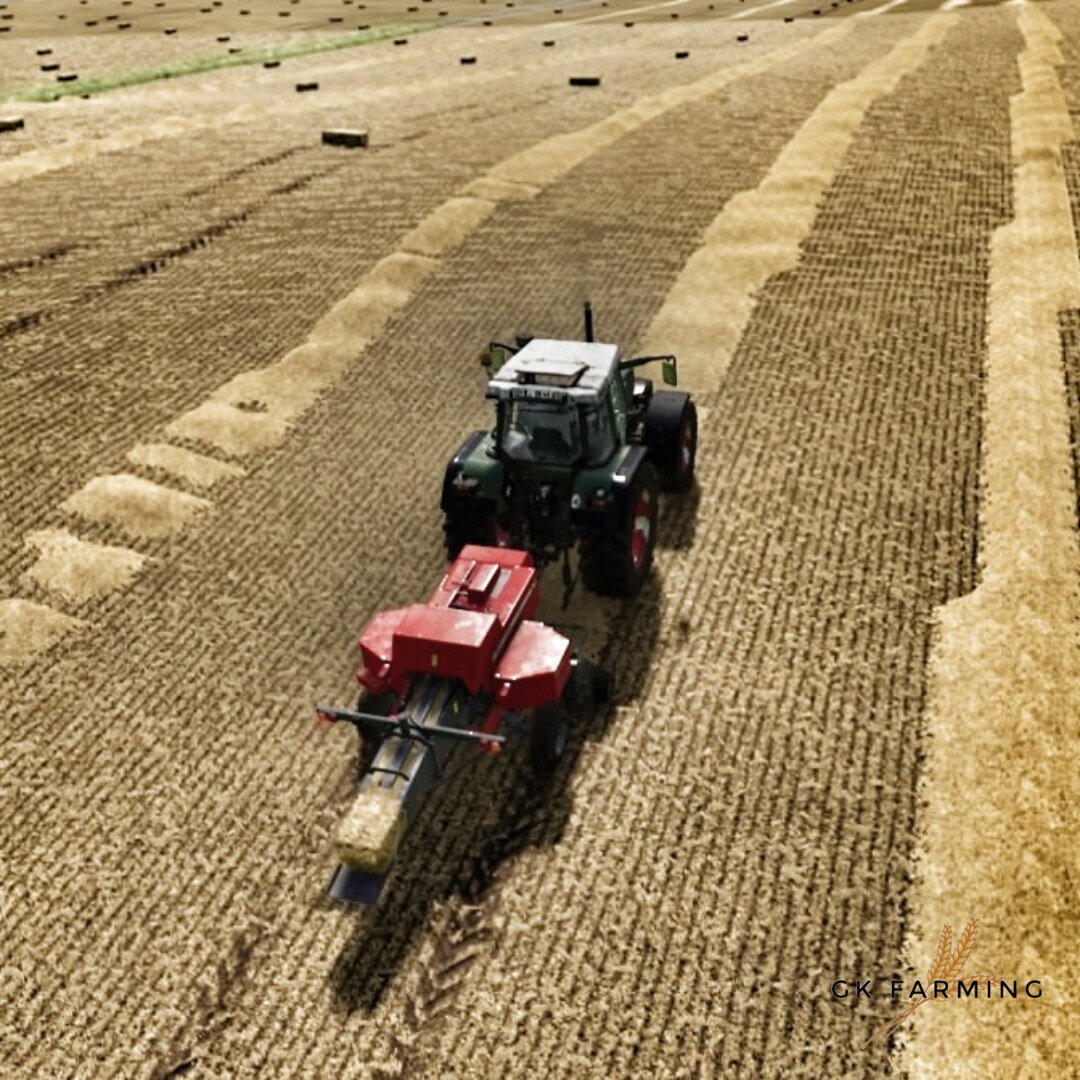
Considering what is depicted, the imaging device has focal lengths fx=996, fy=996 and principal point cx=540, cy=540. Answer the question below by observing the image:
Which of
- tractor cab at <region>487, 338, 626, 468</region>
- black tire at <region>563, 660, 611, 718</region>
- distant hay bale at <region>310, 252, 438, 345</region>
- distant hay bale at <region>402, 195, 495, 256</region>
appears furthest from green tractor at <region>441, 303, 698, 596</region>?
distant hay bale at <region>402, 195, 495, 256</region>

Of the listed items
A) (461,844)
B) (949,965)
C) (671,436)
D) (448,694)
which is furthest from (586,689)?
(671,436)

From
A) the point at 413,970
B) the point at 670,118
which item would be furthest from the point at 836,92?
the point at 413,970

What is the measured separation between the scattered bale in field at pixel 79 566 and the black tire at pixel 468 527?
4009 millimetres

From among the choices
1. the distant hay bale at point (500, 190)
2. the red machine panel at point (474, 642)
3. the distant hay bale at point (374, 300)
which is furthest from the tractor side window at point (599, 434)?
the distant hay bale at point (500, 190)

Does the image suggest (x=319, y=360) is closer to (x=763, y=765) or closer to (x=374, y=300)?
(x=374, y=300)

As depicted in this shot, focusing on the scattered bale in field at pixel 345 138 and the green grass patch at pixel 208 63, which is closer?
the scattered bale in field at pixel 345 138

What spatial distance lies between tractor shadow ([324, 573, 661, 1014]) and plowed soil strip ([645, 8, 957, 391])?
8585mm

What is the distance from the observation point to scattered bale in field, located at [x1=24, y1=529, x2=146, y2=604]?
38.0 ft

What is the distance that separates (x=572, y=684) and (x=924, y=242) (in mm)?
15775

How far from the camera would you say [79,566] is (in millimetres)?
11914

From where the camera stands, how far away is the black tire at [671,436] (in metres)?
12.2

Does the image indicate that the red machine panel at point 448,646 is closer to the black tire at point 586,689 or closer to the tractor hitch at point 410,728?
the tractor hitch at point 410,728

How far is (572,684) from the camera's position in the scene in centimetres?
904

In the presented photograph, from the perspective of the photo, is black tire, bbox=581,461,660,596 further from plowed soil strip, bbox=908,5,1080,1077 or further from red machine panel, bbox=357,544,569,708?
plowed soil strip, bbox=908,5,1080,1077
